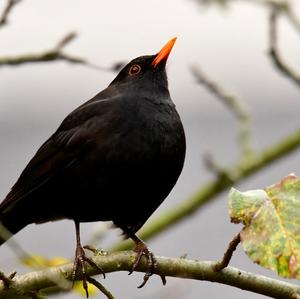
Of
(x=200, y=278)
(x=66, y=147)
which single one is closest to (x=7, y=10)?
(x=66, y=147)

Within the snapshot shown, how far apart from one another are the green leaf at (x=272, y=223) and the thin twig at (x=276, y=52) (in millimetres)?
1709

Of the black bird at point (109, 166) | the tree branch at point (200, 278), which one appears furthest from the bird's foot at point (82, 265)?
the tree branch at point (200, 278)

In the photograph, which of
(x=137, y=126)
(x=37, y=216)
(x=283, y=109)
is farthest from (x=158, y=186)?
(x=283, y=109)

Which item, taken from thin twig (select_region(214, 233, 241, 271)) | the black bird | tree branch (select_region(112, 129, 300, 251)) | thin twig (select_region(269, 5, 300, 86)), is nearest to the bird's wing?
the black bird

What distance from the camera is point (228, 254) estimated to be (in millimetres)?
3691

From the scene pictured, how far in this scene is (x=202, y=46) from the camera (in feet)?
41.3

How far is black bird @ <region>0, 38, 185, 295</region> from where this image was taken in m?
4.71

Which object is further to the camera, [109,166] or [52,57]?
[52,57]

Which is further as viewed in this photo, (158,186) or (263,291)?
(158,186)

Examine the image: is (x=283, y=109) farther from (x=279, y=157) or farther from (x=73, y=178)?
(x=73, y=178)

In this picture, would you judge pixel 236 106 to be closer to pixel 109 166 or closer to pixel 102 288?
pixel 109 166

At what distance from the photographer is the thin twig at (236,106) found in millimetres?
5516

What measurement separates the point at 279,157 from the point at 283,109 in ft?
18.6

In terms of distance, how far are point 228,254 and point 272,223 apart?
0.37 metres
